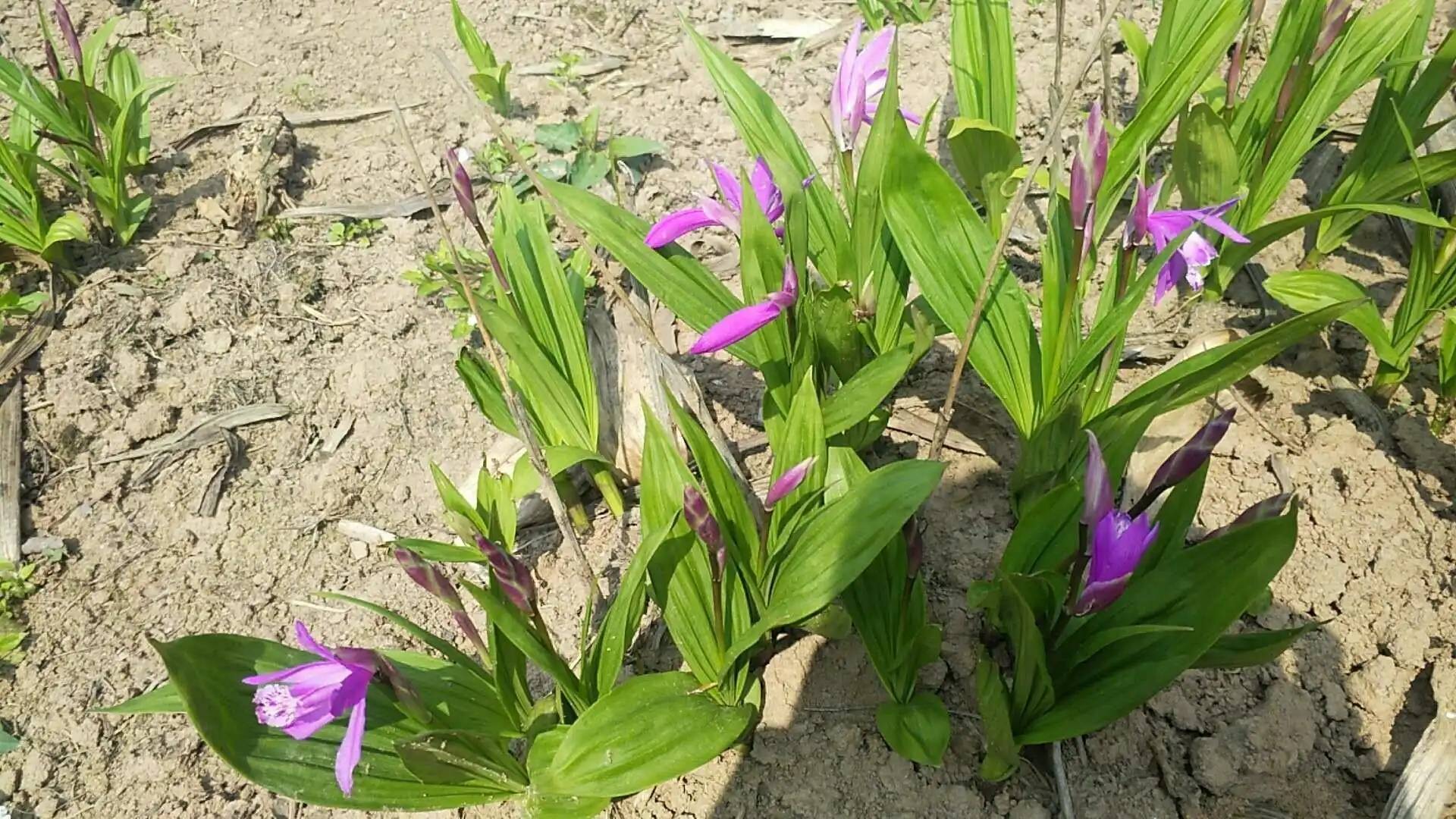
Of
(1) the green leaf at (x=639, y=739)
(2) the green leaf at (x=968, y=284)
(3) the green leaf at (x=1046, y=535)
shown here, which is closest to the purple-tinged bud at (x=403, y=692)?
(1) the green leaf at (x=639, y=739)

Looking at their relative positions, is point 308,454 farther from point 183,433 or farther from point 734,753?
point 734,753

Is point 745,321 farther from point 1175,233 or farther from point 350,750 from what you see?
point 350,750

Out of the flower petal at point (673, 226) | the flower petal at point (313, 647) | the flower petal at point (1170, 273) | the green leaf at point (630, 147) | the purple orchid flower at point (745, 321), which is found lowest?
the green leaf at point (630, 147)

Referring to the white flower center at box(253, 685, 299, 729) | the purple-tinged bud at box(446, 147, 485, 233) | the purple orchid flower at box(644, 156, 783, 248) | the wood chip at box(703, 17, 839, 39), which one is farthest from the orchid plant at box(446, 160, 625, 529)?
the wood chip at box(703, 17, 839, 39)

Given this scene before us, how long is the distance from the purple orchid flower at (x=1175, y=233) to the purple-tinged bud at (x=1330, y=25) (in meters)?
1.04

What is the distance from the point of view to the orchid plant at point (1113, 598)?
153cm

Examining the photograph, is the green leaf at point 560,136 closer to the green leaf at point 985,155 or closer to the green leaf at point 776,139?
the green leaf at point 776,139

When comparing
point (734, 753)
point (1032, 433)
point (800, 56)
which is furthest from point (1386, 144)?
point (734, 753)

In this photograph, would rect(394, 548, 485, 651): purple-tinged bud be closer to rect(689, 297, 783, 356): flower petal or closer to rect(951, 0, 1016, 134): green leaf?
rect(689, 297, 783, 356): flower petal

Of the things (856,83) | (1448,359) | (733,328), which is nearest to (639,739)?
(733,328)

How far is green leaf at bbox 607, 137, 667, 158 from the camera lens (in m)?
3.46

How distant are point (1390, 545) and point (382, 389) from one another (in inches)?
113

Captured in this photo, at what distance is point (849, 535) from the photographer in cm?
177

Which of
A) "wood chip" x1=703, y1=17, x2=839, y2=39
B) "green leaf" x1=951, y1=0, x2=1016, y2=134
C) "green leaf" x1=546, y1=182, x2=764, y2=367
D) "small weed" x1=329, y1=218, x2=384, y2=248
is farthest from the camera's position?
"wood chip" x1=703, y1=17, x2=839, y2=39
